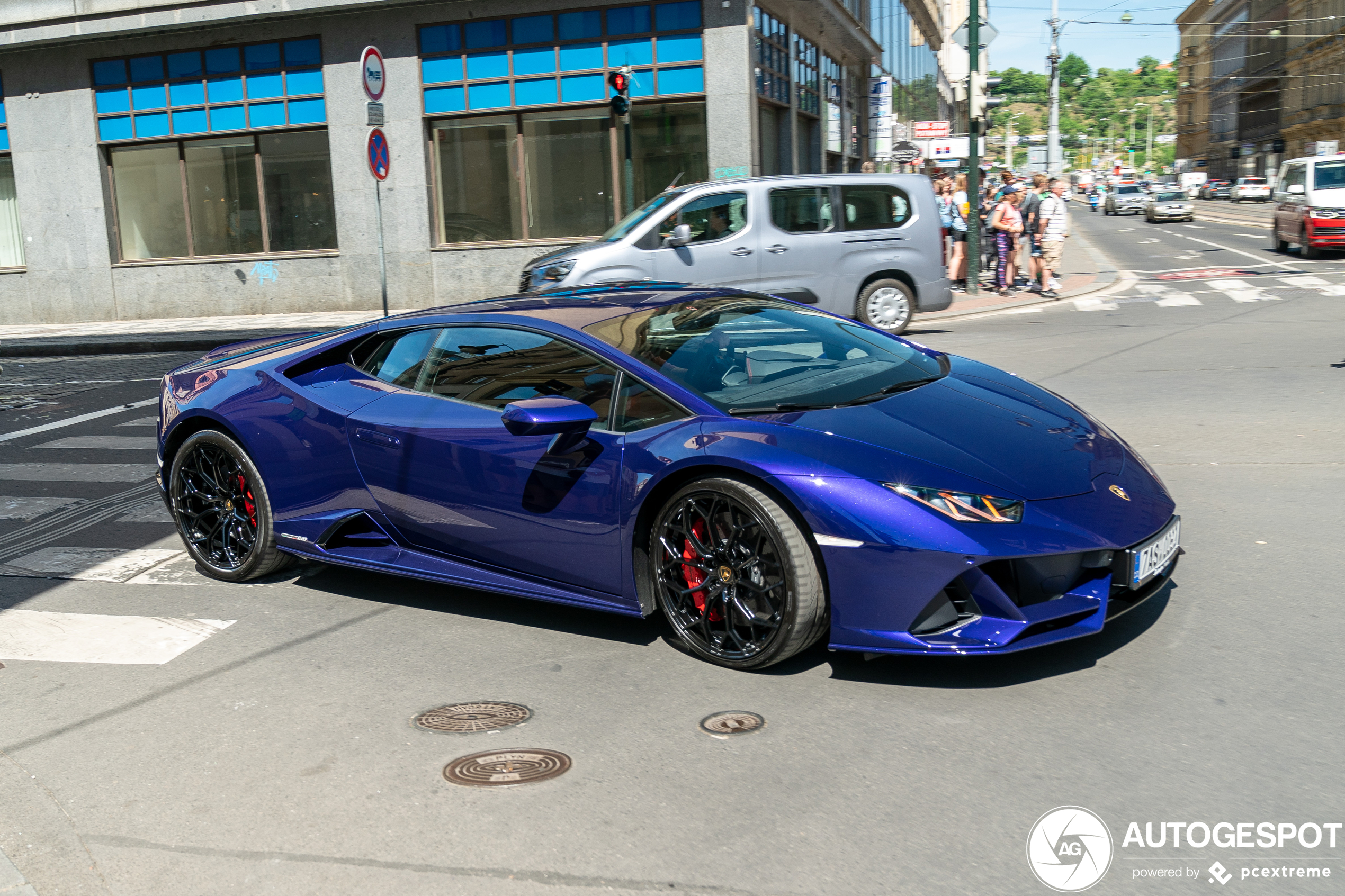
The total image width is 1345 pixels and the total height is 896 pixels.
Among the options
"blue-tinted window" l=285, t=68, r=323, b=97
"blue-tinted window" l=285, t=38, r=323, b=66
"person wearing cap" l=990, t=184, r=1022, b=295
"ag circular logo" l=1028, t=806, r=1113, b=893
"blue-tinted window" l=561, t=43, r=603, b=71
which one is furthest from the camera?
"blue-tinted window" l=285, t=68, r=323, b=97

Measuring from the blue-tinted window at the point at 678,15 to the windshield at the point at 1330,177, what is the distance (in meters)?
15.3

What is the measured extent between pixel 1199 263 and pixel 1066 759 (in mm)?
24856

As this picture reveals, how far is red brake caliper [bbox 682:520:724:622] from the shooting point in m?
4.16

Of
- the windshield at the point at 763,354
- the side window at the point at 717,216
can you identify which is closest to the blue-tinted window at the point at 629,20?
the side window at the point at 717,216

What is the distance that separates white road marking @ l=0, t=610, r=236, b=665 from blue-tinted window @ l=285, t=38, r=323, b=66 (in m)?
17.6

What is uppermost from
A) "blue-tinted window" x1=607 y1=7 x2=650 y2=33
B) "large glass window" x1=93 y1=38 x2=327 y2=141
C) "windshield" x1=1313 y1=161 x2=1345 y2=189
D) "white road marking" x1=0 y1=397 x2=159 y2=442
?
"blue-tinted window" x1=607 y1=7 x2=650 y2=33

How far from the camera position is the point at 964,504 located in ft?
12.4

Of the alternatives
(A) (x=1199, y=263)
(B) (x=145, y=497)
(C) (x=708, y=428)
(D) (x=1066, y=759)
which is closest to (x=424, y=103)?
(B) (x=145, y=497)

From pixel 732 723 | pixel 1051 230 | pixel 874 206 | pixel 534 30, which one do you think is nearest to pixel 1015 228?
pixel 1051 230

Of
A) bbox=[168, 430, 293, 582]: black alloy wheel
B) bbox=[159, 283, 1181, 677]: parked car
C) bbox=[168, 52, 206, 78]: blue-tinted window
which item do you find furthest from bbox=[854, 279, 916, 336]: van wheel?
bbox=[168, 52, 206, 78]: blue-tinted window

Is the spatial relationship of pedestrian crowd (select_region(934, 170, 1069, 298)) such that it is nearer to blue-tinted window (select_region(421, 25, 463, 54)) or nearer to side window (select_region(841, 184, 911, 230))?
side window (select_region(841, 184, 911, 230))

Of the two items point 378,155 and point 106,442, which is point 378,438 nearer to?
point 106,442

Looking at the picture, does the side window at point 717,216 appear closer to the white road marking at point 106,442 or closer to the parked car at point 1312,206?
the white road marking at point 106,442

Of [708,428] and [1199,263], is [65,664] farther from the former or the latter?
[1199,263]
